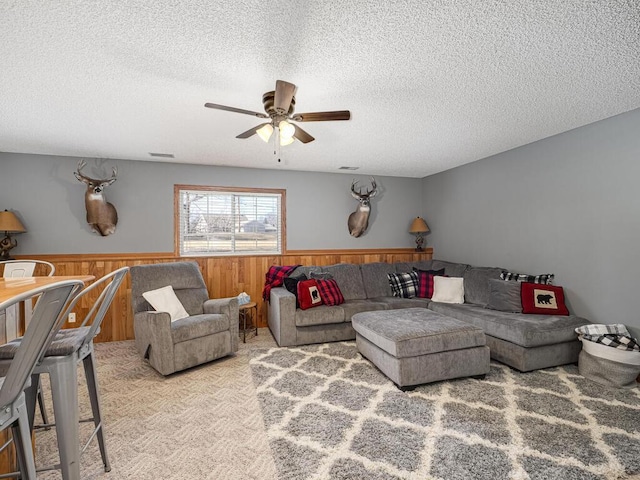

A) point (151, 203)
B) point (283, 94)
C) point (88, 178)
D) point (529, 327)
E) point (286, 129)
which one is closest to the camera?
point (283, 94)

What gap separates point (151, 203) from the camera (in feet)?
14.4

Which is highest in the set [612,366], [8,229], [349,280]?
[8,229]

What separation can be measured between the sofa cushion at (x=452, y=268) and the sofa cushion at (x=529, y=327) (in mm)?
1091

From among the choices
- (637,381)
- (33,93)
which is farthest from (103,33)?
(637,381)

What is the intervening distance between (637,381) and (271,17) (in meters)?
4.05

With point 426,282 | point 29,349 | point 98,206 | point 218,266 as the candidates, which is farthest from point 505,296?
point 98,206

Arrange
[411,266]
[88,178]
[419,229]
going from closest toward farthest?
[88,178]
[411,266]
[419,229]

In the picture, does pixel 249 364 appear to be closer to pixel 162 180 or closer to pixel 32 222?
pixel 162 180

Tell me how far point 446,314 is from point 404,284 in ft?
3.03

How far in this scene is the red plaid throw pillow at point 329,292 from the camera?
401 cm

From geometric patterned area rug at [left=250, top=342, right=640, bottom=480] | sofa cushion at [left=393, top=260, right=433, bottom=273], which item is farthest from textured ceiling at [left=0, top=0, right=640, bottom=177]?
geometric patterned area rug at [left=250, top=342, right=640, bottom=480]

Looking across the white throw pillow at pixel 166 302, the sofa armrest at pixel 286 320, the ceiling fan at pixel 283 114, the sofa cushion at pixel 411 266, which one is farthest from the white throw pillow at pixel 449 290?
the white throw pillow at pixel 166 302

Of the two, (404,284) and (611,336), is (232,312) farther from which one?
(611,336)

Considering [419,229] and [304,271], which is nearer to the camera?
[304,271]
